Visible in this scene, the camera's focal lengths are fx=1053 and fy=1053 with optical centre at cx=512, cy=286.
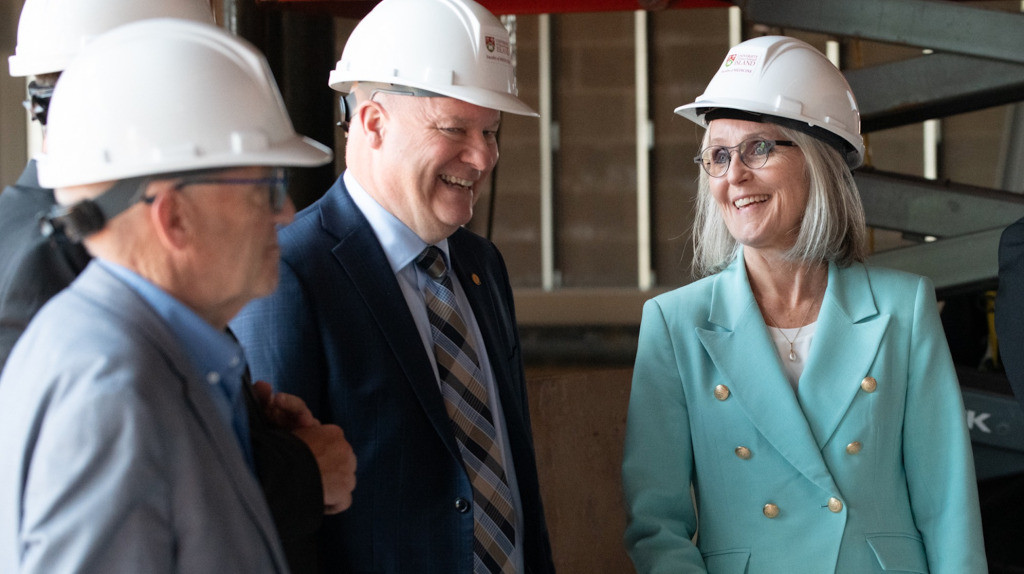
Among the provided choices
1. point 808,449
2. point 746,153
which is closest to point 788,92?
point 746,153

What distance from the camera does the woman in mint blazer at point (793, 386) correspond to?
234 cm

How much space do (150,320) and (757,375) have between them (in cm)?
151

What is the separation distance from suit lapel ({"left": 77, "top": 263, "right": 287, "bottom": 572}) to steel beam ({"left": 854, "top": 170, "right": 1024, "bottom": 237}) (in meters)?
3.04

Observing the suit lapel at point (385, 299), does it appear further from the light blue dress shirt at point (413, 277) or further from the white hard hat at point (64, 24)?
the white hard hat at point (64, 24)

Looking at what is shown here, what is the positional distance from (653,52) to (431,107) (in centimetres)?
891

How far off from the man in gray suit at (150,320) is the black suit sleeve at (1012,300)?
5.87 ft

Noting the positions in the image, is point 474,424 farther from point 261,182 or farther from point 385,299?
point 261,182

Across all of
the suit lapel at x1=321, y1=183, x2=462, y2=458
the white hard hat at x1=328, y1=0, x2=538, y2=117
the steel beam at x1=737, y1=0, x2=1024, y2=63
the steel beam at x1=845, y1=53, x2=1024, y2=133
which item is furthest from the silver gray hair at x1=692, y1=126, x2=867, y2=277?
the steel beam at x1=845, y1=53, x2=1024, y2=133

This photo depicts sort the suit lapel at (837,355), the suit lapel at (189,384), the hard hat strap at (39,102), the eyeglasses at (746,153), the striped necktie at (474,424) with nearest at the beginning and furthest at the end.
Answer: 1. the suit lapel at (189,384)
2. the striped necktie at (474,424)
3. the hard hat strap at (39,102)
4. the suit lapel at (837,355)
5. the eyeglasses at (746,153)

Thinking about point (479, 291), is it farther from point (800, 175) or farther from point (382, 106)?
point (800, 175)

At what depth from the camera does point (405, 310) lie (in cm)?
211

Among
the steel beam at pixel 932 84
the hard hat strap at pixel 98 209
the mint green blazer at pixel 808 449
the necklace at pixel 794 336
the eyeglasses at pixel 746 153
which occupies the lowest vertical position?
the mint green blazer at pixel 808 449

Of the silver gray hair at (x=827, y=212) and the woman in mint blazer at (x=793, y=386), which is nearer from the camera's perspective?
the woman in mint blazer at (x=793, y=386)

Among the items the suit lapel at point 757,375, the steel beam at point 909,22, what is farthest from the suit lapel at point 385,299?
the steel beam at point 909,22
